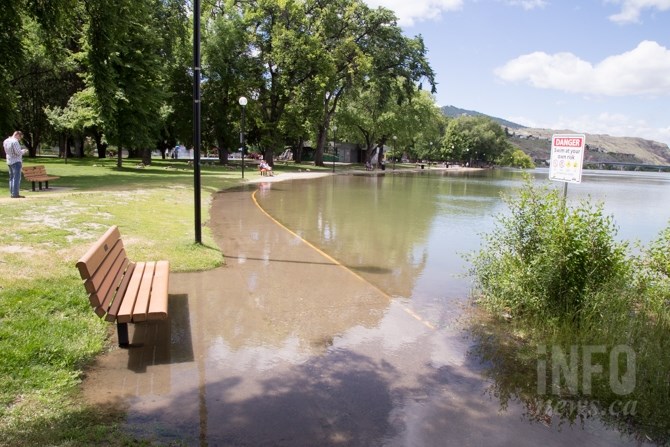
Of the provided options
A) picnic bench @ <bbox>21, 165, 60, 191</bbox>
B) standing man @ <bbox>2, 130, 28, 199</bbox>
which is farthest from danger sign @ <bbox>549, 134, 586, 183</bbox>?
picnic bench @ <bbox>21, 165, 60, 191</bbox>

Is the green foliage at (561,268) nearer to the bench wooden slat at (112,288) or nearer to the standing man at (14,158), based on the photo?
the bench wooden slat at (112,288)

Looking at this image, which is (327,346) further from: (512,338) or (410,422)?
(512,338)

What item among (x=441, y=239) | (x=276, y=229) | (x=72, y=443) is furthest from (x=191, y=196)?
(x=72, y=443)

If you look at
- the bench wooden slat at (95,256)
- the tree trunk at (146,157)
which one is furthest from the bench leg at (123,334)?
the tree trunk at (146,157)

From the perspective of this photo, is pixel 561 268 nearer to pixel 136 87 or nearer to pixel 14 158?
pixel 14 158

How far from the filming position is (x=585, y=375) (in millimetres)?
4336

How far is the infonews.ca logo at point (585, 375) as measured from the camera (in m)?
3.86

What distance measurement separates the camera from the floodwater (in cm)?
336

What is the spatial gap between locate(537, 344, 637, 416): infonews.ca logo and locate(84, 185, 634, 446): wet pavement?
13.8 inches

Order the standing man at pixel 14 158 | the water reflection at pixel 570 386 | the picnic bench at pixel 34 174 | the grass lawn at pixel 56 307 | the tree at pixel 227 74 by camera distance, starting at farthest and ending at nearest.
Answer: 1. the tree at pixel 227 74
2. the picnic bench at pixel 34 174
3. the standing man at pixel 14 158
4. the water reflection at pixel 570 386
5. the grass lawn at pixel 56 307

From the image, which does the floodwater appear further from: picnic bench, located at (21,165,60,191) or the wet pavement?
picnic bench, located at (21,165,60,191)

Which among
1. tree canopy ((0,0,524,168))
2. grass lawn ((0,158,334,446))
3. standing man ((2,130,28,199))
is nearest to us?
grass lawn ((0,158,334,446))

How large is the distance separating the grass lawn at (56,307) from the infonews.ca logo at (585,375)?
3.34 m

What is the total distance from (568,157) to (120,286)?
5.90 m
